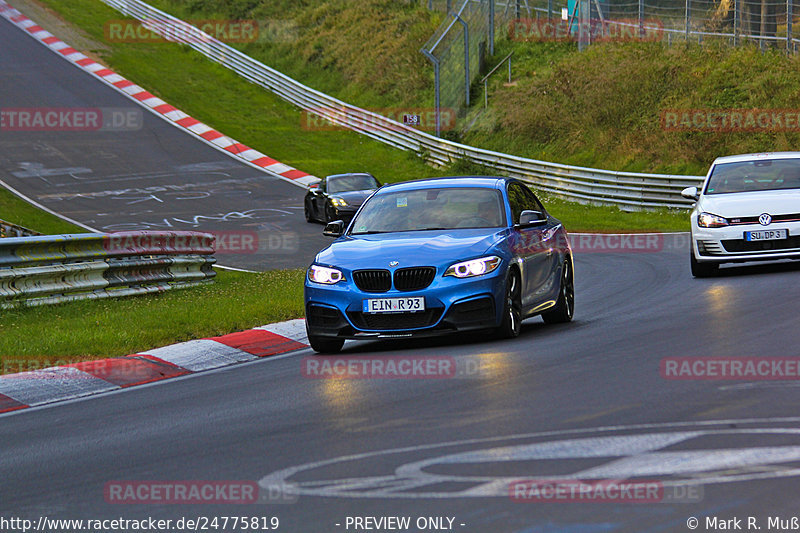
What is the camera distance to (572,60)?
39.3 meters

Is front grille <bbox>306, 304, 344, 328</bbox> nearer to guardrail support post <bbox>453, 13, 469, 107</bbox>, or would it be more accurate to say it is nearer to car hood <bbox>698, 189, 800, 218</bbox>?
car hood <bbox>698, 189, 800, 218</bbox>

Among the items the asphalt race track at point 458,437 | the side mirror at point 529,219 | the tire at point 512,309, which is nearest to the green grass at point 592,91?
the side mirror at point 529,219

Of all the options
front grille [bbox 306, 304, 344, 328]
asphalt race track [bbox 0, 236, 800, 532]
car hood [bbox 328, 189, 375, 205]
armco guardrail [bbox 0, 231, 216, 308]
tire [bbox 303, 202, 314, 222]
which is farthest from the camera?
tire [bbox 303, 202, 314, 222]

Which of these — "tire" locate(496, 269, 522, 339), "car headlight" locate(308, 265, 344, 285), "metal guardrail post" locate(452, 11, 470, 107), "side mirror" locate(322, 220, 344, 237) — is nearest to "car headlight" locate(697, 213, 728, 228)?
A: "tire" locate(496, 269, 522, 339)

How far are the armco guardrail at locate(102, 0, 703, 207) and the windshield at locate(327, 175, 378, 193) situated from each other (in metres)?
5.75

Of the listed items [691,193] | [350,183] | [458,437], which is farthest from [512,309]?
[350,183]

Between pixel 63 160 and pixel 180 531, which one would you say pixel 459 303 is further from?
pixel 63 160

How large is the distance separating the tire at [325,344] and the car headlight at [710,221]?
6.60m

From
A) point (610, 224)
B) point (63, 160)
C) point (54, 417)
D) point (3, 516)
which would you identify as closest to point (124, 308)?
point (54, 417)

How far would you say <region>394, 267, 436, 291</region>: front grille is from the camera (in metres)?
10.3

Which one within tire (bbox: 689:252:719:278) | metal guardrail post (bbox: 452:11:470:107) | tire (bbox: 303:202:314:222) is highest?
metal guardrail post (bbox: 452:11:470:107)

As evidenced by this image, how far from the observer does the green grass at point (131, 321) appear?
10.9 metres

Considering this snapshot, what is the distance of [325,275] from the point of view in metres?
10.6

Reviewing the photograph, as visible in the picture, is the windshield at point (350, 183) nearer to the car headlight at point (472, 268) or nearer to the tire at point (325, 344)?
the tire at point (325, 344)
